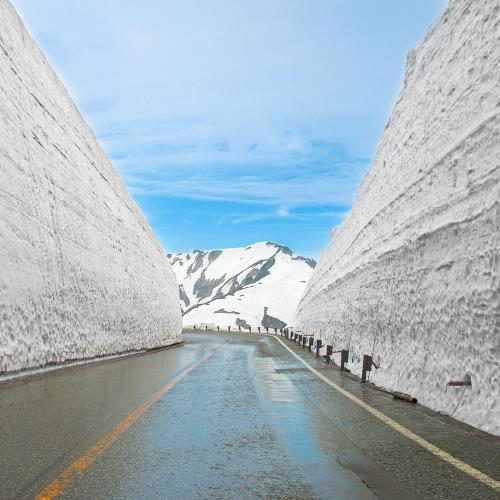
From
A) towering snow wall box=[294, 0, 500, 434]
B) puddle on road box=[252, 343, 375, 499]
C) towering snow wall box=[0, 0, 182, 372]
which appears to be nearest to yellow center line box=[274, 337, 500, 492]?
puddle on road box=[252, 343, 375, 499]

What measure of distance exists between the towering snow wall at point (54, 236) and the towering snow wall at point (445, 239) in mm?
7883

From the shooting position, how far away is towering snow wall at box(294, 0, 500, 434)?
7.37 meters

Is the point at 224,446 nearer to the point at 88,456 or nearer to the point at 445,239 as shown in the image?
the point at 88,456

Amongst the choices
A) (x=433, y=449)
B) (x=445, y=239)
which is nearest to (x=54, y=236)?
(x=445, y=239)

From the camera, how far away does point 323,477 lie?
12.8ft

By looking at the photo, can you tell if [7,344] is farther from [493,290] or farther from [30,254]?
[493,290]

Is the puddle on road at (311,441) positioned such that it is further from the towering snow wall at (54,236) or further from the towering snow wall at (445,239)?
the towering snow wall at (54,236)

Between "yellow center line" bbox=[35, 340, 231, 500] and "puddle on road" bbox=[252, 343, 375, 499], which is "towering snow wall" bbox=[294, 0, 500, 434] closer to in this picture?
"puddle on road" bbox=[252, 343, 375, 499]

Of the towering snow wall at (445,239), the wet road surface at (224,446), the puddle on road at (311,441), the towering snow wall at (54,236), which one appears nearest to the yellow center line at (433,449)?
the wet road surface at (224,446)

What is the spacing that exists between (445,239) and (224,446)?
6.44 m

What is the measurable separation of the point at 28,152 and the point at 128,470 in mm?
12684

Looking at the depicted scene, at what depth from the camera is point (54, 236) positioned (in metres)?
14.8

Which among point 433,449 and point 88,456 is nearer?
point 88,456

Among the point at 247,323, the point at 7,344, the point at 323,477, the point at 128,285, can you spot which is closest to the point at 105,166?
the point at 128,285
